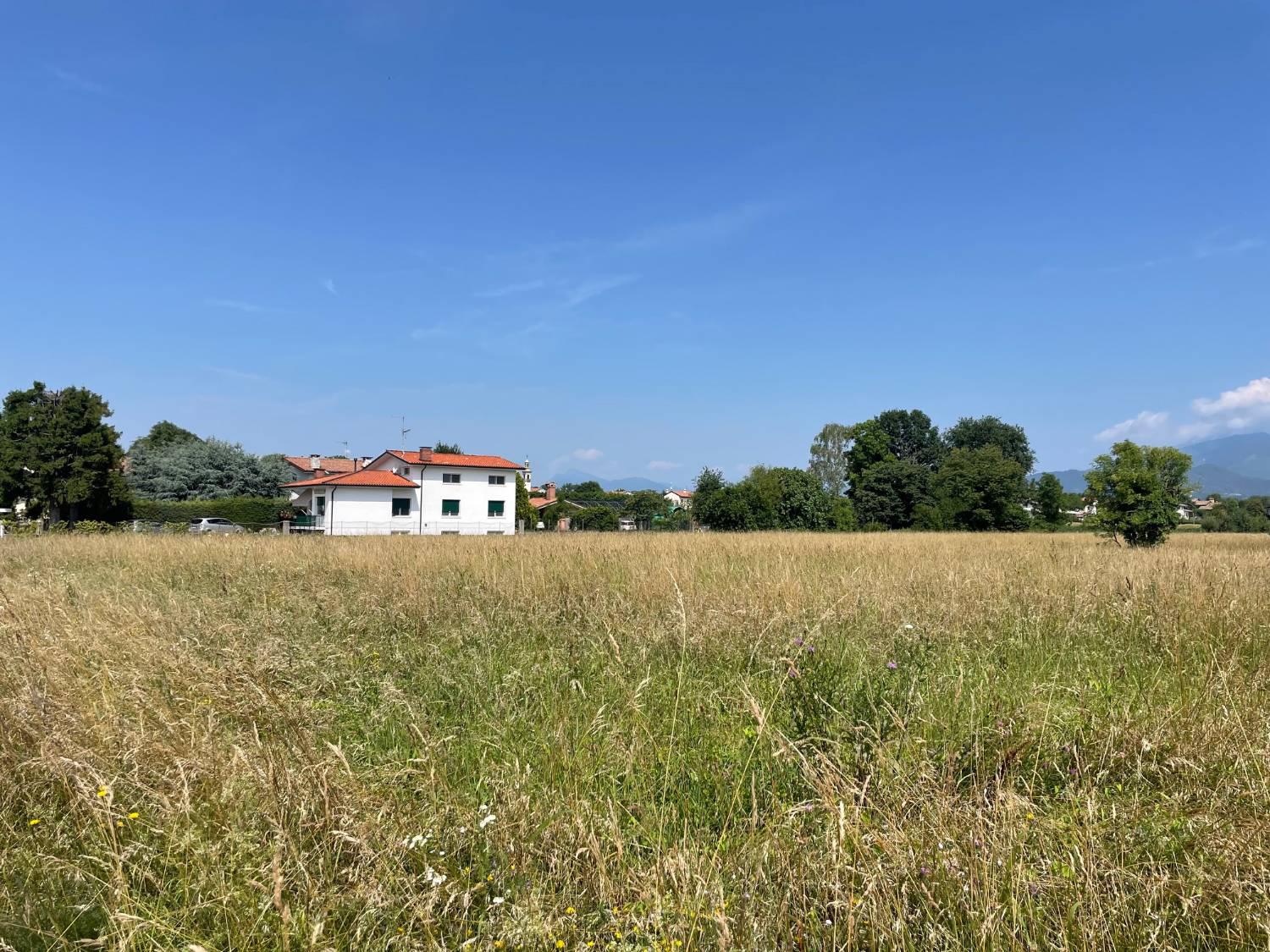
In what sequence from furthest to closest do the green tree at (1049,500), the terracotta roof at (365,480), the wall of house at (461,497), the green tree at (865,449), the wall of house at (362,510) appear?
1. the green tree at (865,449)
2. the green tree at (1049,500)
3. the wall of house at (461,497)
4. the terracotta roof at (365,480)
5. the wall of house at (362,510)

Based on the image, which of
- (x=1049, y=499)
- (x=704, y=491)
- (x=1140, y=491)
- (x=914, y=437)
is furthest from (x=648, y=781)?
(x=914, y=437)

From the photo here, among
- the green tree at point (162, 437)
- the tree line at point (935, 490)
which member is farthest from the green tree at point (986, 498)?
the green tree at point (162, 437)

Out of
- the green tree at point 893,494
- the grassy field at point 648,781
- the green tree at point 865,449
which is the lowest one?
the grassy field at point 648,781

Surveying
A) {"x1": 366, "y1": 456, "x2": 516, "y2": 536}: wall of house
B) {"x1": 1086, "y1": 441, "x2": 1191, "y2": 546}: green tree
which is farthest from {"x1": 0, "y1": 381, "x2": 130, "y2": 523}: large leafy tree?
{"x1": 1086, "y1": 441, "x2": 1191, "y2": 546}: green tree

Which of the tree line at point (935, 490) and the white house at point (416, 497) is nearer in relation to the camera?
the tree line at point (935, 490)

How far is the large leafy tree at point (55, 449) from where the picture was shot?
34.2m

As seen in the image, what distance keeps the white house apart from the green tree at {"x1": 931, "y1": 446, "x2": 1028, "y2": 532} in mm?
33682

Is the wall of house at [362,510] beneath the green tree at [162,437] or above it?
beneath

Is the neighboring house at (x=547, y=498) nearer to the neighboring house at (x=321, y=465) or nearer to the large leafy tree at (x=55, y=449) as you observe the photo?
the neighboring house at (x=321, y=465)

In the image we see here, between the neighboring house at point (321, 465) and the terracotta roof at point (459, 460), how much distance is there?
19.0 meters

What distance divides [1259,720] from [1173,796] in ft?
3.31

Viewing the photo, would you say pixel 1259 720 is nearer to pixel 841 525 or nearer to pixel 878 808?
pixel 878 808

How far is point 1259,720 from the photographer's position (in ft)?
9.62

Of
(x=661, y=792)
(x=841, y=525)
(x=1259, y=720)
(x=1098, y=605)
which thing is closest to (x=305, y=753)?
(x=661, y=792)
